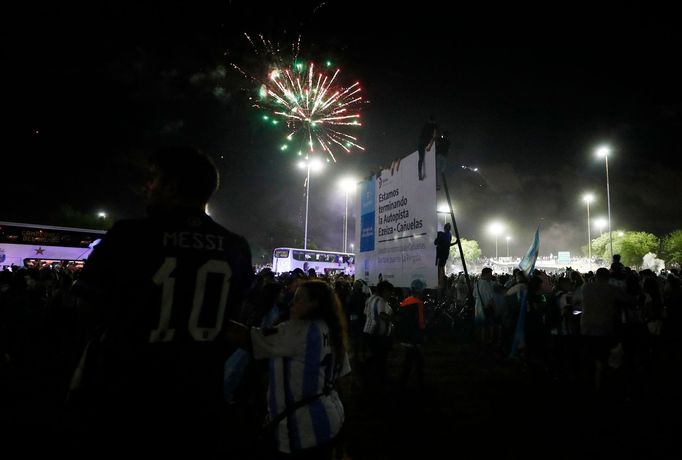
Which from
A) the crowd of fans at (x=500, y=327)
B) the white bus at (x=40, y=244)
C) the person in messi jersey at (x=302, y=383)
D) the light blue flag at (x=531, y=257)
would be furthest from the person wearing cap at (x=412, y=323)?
the white bus at (x=40, y=244)

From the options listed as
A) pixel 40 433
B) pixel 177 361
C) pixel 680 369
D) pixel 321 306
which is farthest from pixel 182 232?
pixel 680 369

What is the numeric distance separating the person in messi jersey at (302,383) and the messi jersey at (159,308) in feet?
1.97

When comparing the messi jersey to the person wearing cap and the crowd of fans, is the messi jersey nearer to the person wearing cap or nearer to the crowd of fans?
the crowd of fans

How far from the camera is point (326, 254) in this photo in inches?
1502

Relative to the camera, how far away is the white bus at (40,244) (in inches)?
958

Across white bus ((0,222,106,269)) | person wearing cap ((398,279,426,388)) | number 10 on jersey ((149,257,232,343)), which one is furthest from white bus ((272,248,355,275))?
number 10 on jersey ((149,257,232,343))

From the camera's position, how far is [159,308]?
171 cm

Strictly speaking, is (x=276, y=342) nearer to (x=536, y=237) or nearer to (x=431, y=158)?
(x=431, y=158)

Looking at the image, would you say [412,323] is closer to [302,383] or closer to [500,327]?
[302,383]

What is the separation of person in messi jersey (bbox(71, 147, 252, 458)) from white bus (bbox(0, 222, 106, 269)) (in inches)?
1016

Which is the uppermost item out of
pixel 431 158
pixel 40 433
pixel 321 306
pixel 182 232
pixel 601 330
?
pixel 431 158

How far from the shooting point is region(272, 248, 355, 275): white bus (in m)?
Result: 35.6

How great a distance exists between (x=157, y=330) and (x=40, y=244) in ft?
99.6

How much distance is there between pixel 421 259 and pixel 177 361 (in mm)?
5725
